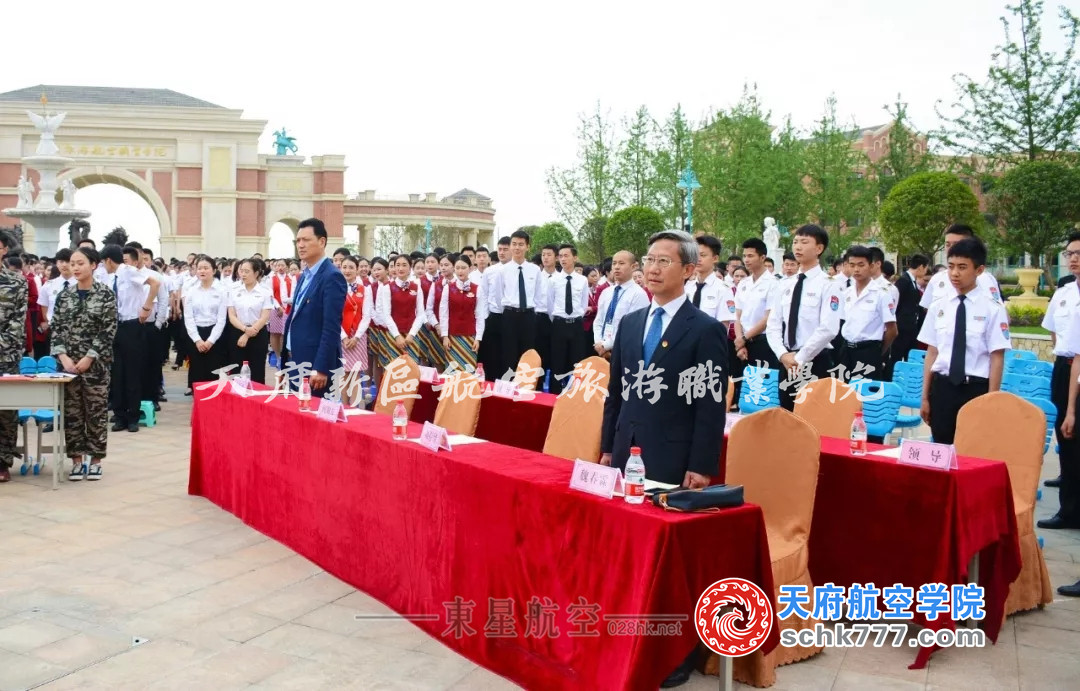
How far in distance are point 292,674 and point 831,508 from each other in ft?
7.35

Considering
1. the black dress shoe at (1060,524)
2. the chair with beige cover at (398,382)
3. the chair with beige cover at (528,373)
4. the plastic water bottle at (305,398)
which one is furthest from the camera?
the chair with beige cover at (528,373)

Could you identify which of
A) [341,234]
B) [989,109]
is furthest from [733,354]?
[341,234]

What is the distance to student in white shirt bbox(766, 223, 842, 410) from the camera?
5934mm

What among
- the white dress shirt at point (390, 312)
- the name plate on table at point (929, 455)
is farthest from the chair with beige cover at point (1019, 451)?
the white dress shirt at point (390, 312)

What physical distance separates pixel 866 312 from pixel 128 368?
631 centimetres

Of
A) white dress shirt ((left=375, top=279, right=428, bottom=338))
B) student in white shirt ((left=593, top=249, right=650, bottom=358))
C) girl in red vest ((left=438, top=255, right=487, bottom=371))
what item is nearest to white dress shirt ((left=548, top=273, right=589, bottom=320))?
girl in red vest ((left=438, top=255, right=487, bottom=371))

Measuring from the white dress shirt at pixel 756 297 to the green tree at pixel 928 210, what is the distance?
13104 mm

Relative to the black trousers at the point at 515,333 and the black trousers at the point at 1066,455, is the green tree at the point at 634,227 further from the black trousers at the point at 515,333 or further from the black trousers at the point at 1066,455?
the black trousers at the point at 1066,455

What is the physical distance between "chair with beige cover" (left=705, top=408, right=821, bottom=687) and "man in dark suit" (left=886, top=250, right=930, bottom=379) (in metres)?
6.88

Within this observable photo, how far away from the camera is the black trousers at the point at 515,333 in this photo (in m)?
9.52

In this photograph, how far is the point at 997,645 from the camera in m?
3.54

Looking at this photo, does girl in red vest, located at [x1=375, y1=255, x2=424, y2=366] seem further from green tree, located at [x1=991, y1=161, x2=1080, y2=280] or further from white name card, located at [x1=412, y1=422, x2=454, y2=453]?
green tree, located at [x1=991, y1=161, x2=1080, y2=280]

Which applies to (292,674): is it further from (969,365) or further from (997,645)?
(969,365)

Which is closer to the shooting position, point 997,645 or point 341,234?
point 997,645
